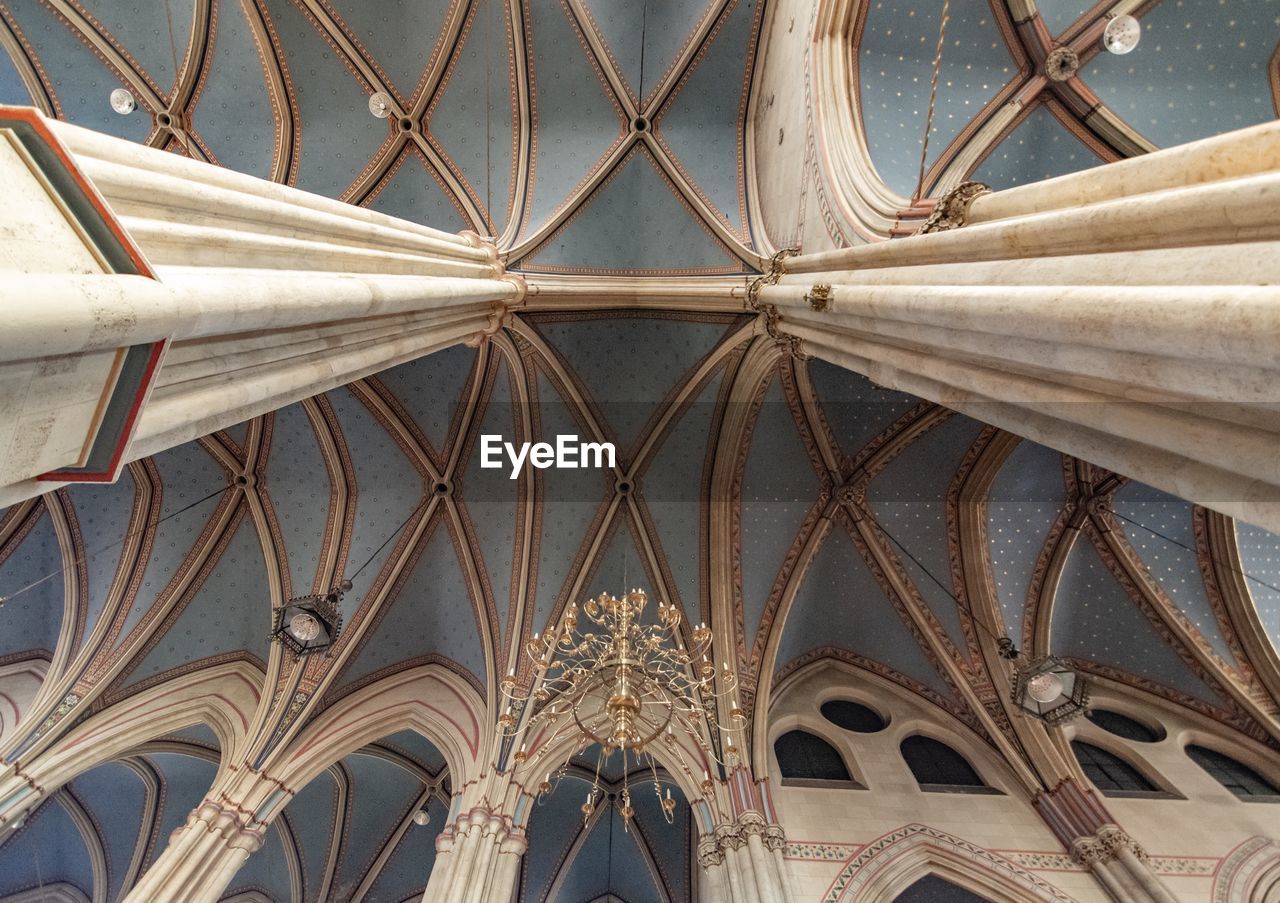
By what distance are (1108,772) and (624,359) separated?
9388mm

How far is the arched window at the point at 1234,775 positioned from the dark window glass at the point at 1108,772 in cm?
94

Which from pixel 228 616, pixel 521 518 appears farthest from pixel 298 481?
pixel 521 518

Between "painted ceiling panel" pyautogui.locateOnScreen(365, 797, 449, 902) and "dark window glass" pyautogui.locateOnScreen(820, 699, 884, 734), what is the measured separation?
6.99m

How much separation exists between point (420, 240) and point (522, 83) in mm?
6349

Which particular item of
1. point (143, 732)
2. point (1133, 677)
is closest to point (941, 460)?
point (1133, 677)

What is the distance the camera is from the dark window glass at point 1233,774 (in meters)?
7.89

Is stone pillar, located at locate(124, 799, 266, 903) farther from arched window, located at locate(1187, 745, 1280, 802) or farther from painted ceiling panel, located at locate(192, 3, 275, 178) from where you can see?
arched window, located at locate(1187, 745, 1280, 802)

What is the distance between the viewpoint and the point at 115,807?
34.8 ft

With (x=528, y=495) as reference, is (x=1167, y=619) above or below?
below

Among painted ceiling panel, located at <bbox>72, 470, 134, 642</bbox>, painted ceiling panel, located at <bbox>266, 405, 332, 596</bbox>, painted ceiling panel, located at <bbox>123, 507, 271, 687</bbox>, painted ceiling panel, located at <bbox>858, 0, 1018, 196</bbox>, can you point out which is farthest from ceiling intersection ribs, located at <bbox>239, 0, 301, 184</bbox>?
painted ceiling panel, located at <bbox>858, 0, 1018, 196</bbox>

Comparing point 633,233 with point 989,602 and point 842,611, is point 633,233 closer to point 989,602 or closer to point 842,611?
point 842,611

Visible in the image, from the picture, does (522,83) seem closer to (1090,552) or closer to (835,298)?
(835,298)

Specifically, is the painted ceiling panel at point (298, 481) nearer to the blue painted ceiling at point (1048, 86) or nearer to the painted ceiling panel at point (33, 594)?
the painted ceiling panel at point (33, 594)

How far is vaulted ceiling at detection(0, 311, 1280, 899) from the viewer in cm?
964
